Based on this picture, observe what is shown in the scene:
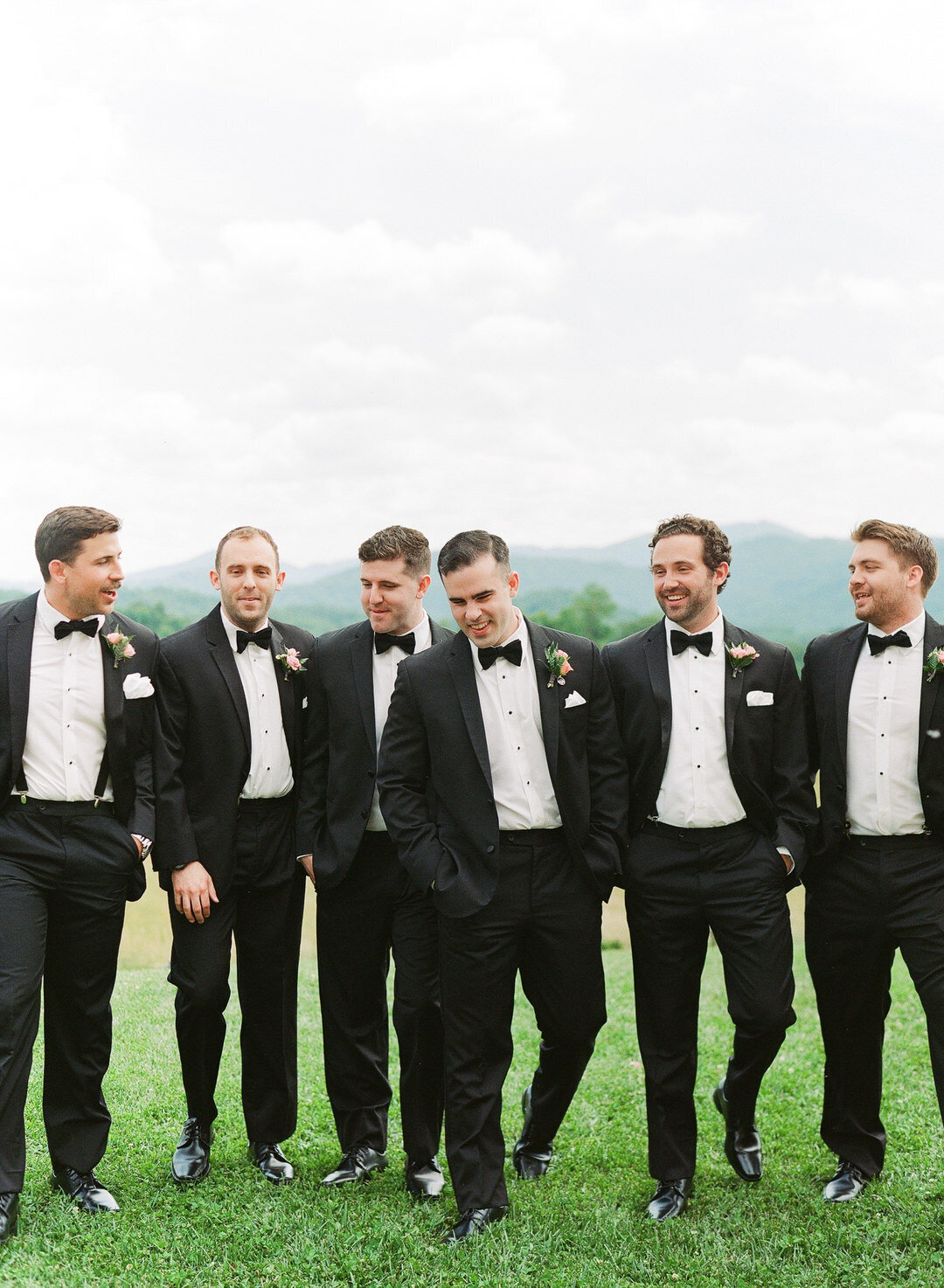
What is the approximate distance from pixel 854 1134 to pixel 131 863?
369 centimetres

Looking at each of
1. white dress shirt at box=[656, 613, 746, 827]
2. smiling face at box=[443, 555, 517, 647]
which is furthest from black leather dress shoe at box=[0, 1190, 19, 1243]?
white dress shirt at box=[656, 613, 746, 827]

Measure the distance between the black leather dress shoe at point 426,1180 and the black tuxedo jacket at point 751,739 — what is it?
1.86 meters

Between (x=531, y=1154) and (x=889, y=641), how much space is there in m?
3.17

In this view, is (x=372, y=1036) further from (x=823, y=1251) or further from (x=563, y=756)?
(x=823, y=1251)

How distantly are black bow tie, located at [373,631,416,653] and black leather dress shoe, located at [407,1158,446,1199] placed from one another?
2422 mm

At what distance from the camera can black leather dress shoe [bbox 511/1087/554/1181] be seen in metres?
6.25

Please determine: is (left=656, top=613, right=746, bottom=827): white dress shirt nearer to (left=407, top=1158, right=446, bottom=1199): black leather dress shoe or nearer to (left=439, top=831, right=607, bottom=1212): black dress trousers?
(left=439, top=831, right=607, bottom=1212): black dress trousers

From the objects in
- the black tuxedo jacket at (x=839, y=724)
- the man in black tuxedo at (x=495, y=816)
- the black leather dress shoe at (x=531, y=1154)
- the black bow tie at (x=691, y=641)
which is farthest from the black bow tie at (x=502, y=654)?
the black leather dress shoe at (x=531, y=1154)

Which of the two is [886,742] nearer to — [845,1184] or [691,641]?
[691,641]

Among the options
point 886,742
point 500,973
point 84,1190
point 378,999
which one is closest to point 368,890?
point 378,999

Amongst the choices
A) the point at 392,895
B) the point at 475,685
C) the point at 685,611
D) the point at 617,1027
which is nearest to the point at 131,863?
the point at 392,895

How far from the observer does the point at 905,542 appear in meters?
5.59

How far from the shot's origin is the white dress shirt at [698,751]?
552cm

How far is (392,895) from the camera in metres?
5.95
